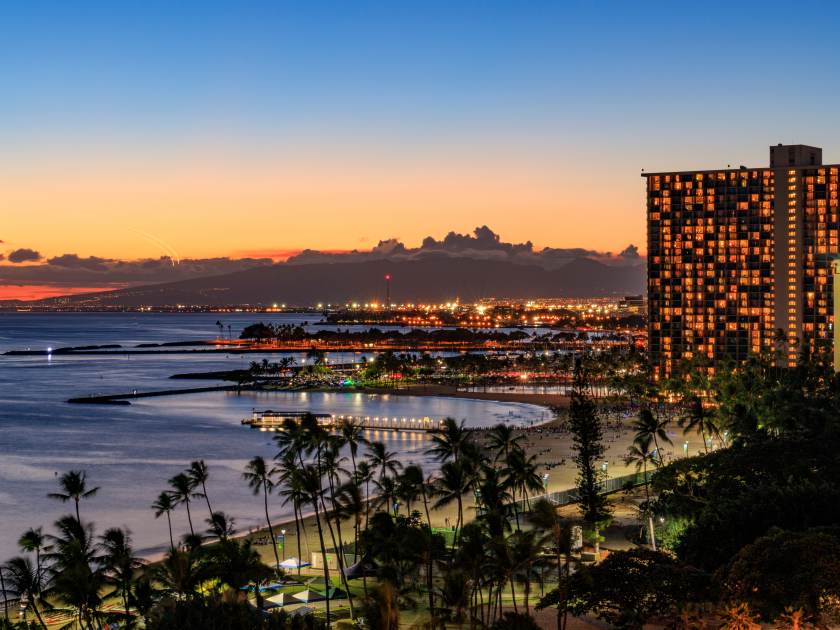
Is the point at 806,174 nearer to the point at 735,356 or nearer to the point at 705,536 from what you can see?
the point at 735,356

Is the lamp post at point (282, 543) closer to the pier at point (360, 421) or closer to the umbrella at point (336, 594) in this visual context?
the umbrella at point (336, 594)

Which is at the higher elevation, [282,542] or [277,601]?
[277,601]

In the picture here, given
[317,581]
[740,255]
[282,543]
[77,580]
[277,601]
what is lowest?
[282,543]

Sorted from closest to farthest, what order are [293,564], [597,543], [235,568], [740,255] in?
[235,568] → [597,543] → [293,564] → [740,255]

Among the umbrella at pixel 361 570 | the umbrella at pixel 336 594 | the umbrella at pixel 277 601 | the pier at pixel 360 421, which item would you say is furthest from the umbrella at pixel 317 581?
the pier at pixel 360 421

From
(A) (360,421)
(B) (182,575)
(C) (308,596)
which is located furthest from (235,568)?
(A) (360,421)

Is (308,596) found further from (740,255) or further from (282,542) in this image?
(740,255)

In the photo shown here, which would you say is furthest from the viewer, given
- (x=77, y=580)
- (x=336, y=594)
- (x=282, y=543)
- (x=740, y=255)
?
(x=740, y=255)
